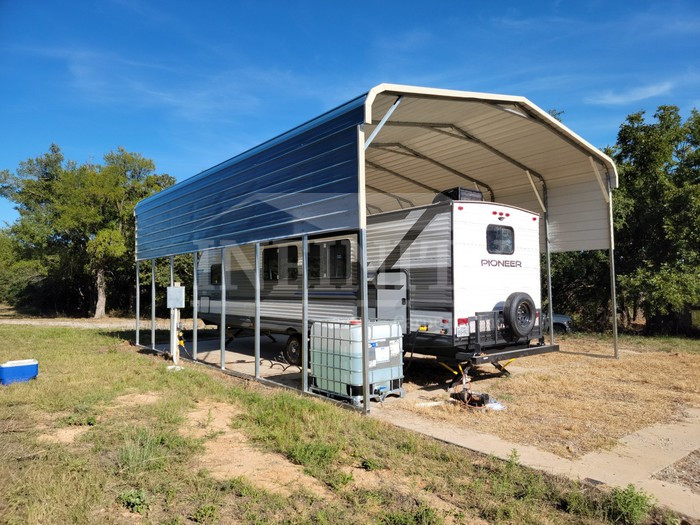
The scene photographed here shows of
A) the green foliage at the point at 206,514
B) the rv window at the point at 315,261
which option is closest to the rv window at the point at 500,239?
the rv window at the point at 315,261

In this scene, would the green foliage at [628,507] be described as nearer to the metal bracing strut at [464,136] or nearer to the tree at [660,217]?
the metal bracing strut at [464,136]

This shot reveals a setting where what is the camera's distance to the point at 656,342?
1401cm

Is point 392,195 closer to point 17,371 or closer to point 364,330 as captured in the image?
point 364,330

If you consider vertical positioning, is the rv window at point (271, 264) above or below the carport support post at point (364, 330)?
above

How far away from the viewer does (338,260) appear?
9672 millimetres

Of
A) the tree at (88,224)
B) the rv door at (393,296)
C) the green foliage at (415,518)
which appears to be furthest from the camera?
the tree at (88,224)

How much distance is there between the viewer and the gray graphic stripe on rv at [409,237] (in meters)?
8.14

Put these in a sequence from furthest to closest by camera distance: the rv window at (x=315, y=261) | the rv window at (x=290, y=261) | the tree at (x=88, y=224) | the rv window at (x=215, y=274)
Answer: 1. the tree at (x=88, y=224)
2. the rv window at (x=215, y=274)
3. the rv window at (x=290, y=261)
4. the rv window at (x=315, y=261)

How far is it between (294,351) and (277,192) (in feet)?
11.9

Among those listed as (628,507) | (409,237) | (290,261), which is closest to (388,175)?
(290,261)

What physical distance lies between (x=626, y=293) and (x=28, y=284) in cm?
3742

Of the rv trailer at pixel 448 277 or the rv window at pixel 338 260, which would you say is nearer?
the rv trailer at pixel 448 277

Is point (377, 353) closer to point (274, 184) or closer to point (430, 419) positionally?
point (430, 419)

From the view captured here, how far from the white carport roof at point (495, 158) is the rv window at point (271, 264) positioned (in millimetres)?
3042
